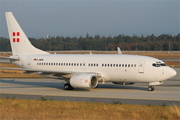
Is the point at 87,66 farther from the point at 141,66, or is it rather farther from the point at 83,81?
the point at 141,66

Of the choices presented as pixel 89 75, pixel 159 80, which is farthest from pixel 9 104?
pixel 159 80

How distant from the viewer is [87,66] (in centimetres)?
3144

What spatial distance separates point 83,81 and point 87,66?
3148 millimetres

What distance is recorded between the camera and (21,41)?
36062 mm

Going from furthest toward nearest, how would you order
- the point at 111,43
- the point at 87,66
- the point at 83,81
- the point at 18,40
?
the point at 111,43 → the point at 18,40 → the point at 87,66 → the point at 83,81

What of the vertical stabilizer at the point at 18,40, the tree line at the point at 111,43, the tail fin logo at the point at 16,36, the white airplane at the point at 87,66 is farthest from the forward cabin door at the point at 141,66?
the tree line at the point at 111,43

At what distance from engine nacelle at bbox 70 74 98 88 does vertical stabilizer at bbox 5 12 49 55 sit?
8156 mm

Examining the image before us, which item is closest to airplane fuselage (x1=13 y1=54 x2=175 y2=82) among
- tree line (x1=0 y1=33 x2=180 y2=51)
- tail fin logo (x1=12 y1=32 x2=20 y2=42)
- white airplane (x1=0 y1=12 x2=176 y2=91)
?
white airplane (x1=0 y1=12 x2=176 y2=91)

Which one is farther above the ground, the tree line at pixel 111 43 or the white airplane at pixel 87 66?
the tree line at pixel 111 43

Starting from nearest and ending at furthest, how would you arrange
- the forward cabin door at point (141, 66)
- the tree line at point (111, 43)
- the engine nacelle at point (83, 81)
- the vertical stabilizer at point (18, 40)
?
the engine nacelle at point (83, 81), the forward cabin door at point (141, 66), the vertical stabilizer at point (18, 40), the tree line at point (111, 43)

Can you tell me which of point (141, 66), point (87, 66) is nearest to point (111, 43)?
point (87, 66)

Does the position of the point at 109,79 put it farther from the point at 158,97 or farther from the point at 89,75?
the point at 158,97

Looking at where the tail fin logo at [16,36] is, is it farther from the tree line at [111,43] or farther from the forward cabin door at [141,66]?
the tree line at [111,43]

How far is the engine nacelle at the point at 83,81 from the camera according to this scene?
28436 millimetres
